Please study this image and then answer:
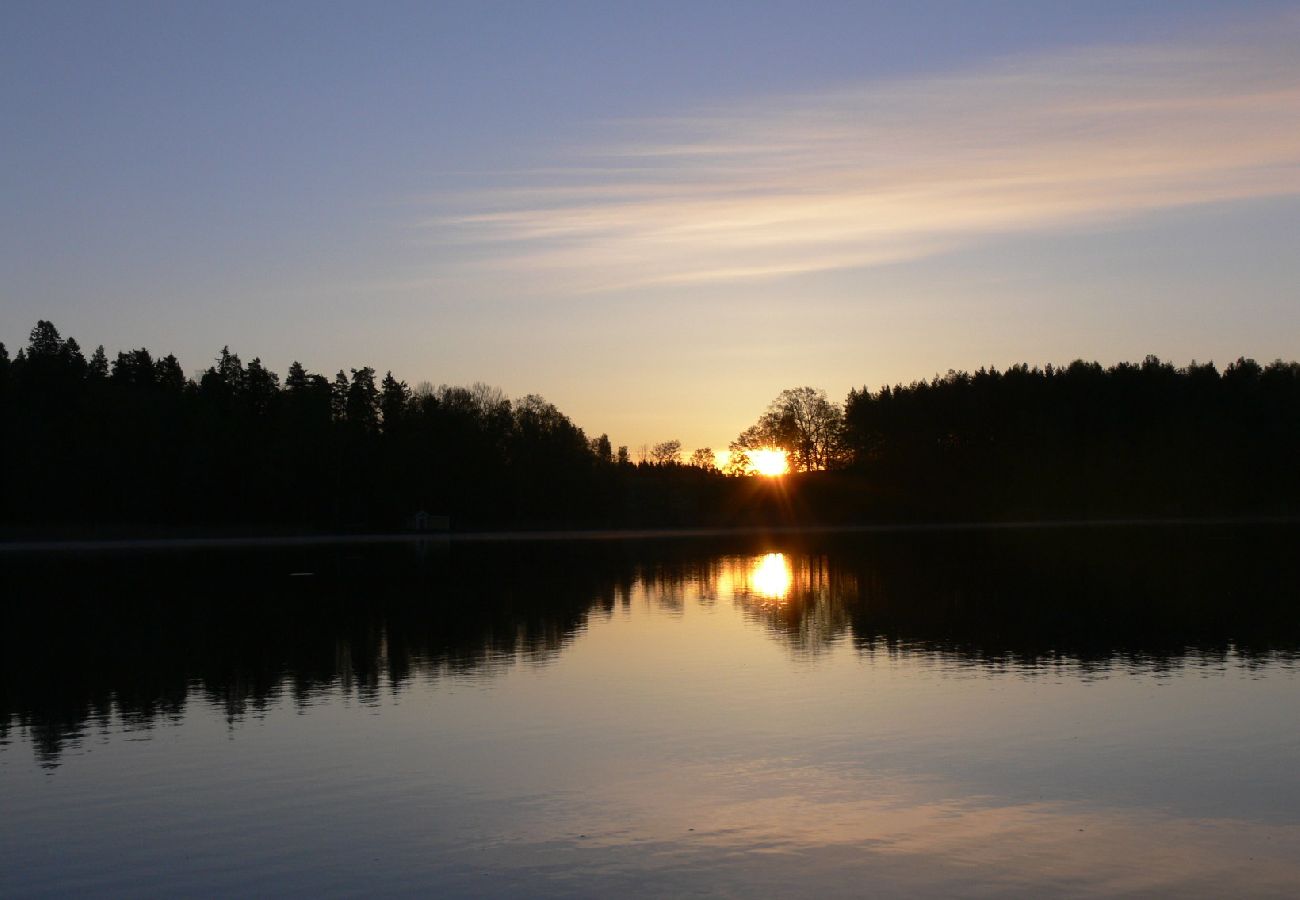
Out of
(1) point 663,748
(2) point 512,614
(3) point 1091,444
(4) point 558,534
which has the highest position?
(3) point 1091,444

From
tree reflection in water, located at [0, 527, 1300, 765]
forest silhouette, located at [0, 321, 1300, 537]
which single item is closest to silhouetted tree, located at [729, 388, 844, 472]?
forest silhouette, located at [0, 321, 1300, 537]

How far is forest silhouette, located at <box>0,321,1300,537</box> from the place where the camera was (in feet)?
458

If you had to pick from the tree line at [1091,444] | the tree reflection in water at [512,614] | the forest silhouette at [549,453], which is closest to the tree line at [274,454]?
the forest silhouette at [549,453]

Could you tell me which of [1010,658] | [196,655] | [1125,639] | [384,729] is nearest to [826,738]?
[384,729]

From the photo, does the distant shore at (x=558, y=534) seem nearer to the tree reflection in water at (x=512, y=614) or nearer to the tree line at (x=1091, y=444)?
the tree line at (x=1091, y=444)

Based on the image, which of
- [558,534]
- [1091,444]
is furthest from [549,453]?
[1091,444]

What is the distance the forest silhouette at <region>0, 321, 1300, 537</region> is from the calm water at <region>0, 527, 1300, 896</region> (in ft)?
318

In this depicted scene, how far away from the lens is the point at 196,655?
113 ft

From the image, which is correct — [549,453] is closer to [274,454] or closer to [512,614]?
[274,454]

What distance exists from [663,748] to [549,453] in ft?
453

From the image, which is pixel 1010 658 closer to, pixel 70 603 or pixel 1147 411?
pixel 70 603

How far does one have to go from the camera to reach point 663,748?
68.5 feet

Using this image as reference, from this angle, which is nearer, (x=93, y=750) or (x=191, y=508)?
(x=93, y=750)

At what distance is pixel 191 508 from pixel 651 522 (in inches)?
2032
